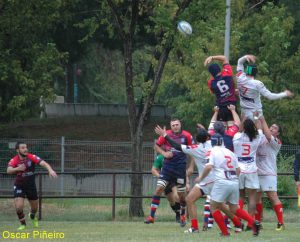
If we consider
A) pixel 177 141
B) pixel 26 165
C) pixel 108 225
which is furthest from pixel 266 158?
pixel 26 165

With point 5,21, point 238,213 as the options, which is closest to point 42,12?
point 5,21

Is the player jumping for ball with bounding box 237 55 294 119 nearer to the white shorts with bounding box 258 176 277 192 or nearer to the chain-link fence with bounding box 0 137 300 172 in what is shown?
the white shorts with bounding box 258 176 277 192

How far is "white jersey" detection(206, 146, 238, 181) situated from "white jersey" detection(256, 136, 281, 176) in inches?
97.7

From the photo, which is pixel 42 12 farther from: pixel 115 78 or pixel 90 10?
pixel 115 78

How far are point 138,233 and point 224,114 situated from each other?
10.2 ft

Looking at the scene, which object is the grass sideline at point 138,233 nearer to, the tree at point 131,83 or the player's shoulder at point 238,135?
the player's shoulder at point 238,135

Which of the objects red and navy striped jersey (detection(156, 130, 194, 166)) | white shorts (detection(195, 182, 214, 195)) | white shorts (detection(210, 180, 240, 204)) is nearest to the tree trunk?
red and navy striped jersey (detection(156, 130, 194, 166))

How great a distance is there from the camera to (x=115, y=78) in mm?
61094

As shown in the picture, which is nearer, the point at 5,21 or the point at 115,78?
the point at 5,21

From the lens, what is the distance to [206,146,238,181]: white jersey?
16.0 m

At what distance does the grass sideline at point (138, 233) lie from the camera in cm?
1631

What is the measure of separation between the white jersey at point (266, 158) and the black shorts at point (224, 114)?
922 mm

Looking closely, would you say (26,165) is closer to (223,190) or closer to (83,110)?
(223,190)

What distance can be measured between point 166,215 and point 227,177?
10057mm
